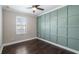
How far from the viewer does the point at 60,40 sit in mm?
3246

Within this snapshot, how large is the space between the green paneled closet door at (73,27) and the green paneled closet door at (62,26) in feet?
0.70

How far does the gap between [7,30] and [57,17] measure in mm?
2723

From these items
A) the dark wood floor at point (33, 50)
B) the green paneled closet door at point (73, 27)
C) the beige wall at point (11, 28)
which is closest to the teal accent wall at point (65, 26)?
the green paneled closet door at point (73, 27)

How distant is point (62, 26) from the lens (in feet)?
10.1

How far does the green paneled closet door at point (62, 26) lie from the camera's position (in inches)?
116

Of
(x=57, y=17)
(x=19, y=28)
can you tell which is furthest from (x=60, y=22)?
(x=19, y=28)

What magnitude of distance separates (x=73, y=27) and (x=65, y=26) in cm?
38

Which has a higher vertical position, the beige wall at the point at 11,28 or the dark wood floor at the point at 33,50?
the beige wall at the point at 11,28

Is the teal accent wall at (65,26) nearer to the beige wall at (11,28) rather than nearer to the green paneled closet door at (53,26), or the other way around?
the green paneled closet door at (53,26)

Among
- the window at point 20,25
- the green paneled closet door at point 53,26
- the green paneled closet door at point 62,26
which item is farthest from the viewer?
the window at point 20,25

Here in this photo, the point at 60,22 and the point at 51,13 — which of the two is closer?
the point at 60,22

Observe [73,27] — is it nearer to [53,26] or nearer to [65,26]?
→ [65,26]
